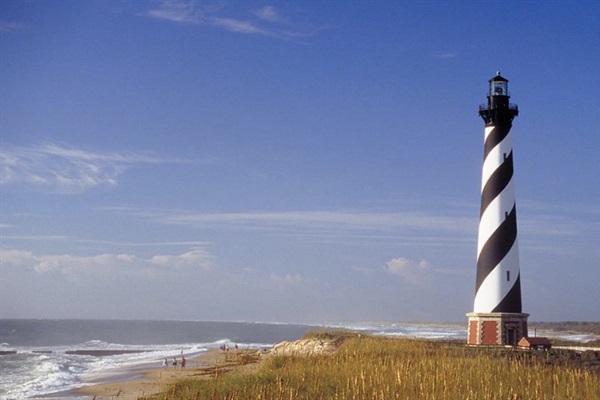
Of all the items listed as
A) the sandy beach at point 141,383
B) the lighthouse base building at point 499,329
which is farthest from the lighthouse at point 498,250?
the sandy beach at point 141,383

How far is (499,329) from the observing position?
81.1ft

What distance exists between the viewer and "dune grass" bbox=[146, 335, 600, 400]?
1134 cm

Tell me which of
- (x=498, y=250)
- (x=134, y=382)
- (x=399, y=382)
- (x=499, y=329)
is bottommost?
(x=134, y=382)

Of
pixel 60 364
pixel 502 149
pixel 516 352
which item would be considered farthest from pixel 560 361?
pixel 60 364

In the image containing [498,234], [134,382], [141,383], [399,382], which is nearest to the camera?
[399,382]

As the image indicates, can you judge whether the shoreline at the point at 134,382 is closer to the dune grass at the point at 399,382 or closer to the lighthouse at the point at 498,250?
the dune grass at the point at 399,382

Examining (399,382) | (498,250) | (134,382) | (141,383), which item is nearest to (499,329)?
(498,250)

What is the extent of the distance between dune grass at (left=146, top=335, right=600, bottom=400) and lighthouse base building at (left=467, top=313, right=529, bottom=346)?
7.57 meters

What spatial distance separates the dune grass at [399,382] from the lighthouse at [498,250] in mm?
7834

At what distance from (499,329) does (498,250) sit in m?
2.91

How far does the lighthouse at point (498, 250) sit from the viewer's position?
82.0 feet

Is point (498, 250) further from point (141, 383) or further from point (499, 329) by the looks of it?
point (141, 383)

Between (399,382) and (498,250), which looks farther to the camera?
(498,250)

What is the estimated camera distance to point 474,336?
2544cm
